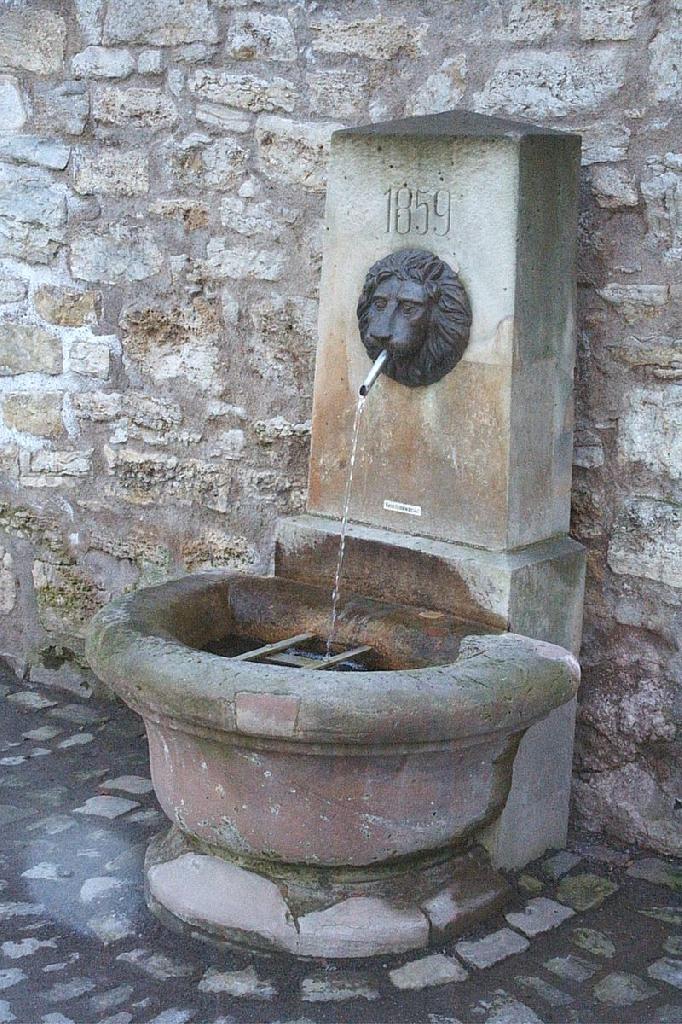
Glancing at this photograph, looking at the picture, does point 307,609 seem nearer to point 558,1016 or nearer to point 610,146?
point 558,1016

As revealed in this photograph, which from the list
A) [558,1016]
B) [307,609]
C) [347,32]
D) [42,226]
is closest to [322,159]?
[347,32]

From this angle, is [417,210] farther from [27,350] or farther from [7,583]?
[7,583]

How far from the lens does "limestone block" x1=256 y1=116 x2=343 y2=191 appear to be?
3.69 m

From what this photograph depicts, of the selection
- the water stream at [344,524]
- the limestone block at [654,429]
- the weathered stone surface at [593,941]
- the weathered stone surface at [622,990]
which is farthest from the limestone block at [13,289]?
the weathered stone surface at [622,990]

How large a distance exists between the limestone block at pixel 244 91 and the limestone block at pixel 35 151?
56cm

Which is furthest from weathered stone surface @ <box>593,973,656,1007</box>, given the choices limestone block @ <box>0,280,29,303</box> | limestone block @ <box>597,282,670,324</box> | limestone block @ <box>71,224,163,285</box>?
limestone block @ <box>0,280,29,303</box>

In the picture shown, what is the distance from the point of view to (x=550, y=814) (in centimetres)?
335

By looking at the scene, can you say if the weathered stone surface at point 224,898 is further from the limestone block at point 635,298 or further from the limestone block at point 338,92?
the limestone block at point 338,92

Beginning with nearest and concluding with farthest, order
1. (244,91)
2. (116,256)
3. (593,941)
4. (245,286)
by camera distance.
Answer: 1. (593,941)
2. (244,91)
3. (245,286)
4. (116,256)

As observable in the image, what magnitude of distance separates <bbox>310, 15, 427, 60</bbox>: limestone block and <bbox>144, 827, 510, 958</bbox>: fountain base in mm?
2102

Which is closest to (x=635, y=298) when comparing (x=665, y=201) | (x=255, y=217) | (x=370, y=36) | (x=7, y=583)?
(x=665, y=201)

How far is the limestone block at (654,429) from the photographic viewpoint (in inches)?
127

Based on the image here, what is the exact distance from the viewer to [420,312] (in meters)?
3.06

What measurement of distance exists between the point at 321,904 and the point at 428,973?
27cm
